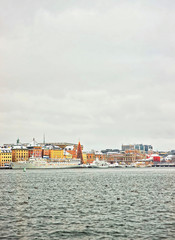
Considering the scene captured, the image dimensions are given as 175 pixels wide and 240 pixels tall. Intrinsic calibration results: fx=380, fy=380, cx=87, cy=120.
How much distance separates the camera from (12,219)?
25375mm

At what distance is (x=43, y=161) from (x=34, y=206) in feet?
511

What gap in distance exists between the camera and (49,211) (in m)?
29.1

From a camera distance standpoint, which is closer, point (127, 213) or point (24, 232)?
point (24, 232)

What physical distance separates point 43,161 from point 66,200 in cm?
15170

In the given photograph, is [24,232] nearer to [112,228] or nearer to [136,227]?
[112,228]

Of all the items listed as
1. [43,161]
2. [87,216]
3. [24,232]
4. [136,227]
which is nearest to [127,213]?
[87,216]

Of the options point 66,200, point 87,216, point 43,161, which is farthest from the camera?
point 43,161

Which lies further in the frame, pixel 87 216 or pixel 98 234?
pixel 87 216

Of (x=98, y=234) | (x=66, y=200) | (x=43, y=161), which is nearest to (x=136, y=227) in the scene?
(x=98, y=234)

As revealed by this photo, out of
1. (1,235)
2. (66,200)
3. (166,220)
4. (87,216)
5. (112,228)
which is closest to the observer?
(1,235)

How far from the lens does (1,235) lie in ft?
67.1

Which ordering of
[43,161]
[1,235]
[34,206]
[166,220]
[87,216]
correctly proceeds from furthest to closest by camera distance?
[43,161] → [34,206] → [87,216] → [166,220] → [1,235]

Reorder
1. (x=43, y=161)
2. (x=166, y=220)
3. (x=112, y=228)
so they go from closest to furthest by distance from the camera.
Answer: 1. (x=112, y=228)
2. (x=166, y=220)
3. (x=43, y=161)

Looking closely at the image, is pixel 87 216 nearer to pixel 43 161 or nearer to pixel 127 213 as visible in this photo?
pixel 127 213
